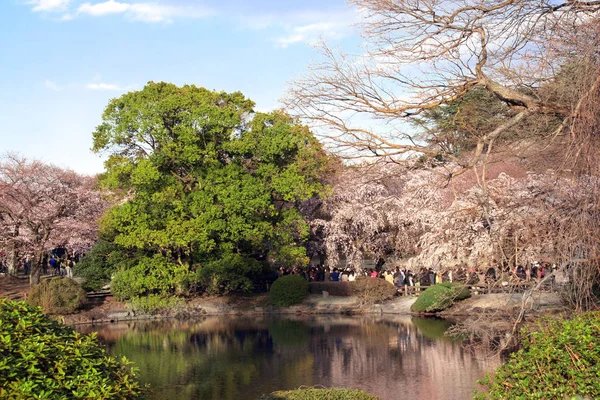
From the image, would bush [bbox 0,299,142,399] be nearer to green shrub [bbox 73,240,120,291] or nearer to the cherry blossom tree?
green shrub [bbox 73,240,120,291]

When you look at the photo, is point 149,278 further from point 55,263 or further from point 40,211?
point 55,263

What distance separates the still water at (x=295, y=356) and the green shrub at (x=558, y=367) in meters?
7.27

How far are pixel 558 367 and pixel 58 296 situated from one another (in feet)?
90.2

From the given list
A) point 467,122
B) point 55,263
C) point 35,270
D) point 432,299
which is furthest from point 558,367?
point 55,263

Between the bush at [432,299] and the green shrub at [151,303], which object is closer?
the bush at [432,299]

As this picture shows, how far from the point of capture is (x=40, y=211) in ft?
125

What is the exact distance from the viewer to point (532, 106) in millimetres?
10938

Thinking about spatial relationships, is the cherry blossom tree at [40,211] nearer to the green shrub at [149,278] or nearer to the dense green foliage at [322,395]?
the green shrub at [149,278]

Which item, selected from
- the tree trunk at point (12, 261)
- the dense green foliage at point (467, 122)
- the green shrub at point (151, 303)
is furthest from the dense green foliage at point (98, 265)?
the dense green foliage at point (467, 122)

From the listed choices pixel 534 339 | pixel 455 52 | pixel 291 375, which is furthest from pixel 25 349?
pixel 291 375

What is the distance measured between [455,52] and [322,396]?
604 cm

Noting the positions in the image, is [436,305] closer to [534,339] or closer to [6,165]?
[534,339]

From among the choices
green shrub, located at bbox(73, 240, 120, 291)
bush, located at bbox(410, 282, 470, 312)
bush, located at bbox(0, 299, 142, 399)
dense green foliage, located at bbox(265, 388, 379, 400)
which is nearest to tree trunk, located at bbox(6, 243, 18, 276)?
green shrub, located at bbox(73, 240, 120, 291)

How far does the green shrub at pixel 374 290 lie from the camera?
32844 mm
